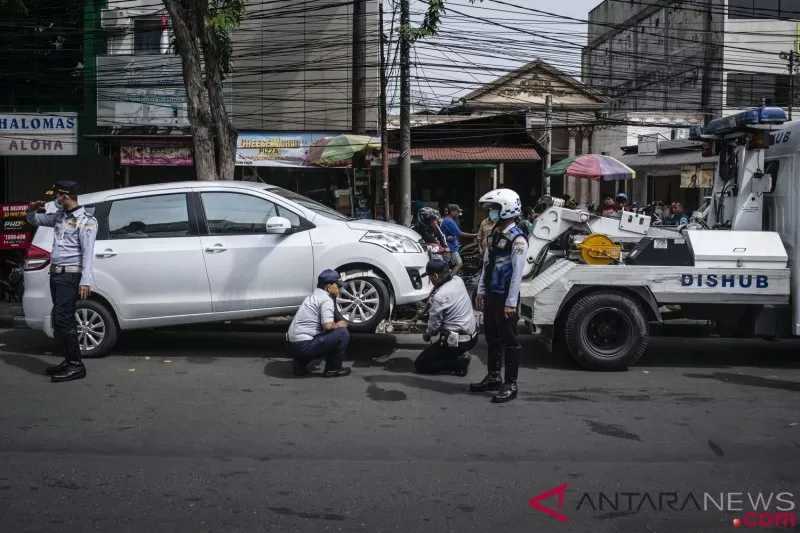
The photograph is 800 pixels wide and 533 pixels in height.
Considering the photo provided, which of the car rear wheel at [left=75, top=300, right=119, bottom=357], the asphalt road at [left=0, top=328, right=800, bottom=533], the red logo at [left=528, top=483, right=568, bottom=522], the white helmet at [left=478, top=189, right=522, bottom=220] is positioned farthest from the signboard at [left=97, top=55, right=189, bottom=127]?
the red logo at [left=528, top=483, right=568, bottom=522]

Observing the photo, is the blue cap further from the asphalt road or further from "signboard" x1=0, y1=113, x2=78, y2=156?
"signboard" x1=0, y1=113, x2=78, y2=156

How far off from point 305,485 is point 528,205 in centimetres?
2301

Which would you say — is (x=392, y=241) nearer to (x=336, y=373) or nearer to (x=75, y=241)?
(x=336, y=373)

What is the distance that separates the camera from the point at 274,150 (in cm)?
2027

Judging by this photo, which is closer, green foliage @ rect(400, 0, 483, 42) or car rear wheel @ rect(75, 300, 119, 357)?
car rear wheel @ rect(75, 300, 119, 357)

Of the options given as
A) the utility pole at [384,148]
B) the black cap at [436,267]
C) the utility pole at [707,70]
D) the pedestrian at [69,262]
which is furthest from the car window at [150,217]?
the utility pole at [707,70]

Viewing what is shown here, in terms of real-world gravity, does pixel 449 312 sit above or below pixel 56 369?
above

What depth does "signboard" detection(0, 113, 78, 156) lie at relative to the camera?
20.0 metres

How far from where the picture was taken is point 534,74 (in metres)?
34.6

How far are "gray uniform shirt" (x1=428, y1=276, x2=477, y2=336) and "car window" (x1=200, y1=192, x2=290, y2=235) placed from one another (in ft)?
6.22

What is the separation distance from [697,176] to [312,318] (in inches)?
804

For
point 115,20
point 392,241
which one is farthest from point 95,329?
point 115,20

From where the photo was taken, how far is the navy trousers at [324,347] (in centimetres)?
789

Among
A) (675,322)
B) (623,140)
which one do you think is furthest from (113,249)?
(623,140)
